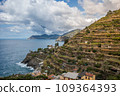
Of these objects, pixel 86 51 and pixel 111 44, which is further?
pixel 86 51

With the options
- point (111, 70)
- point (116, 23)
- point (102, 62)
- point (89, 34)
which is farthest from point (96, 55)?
point (116, 23)

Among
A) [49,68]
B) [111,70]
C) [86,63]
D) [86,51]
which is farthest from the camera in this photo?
[49,68]

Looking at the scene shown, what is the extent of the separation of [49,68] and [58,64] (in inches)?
204

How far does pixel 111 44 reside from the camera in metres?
43.1

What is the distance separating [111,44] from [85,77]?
19778mm

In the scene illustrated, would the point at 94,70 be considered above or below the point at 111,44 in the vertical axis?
below

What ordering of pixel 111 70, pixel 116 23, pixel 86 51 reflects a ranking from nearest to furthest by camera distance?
pixel 111 70 < pixel 86 51 < pixel 116 23

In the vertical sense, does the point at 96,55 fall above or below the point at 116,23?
below

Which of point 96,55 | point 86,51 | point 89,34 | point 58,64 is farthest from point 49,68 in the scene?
point 89,34

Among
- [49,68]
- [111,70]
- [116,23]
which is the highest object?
[116,23]

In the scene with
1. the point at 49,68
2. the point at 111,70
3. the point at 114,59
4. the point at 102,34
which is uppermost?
the point at 102,34

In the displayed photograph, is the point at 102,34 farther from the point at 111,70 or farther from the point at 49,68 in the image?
the point at 49,68

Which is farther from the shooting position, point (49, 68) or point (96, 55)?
point (49, 68)

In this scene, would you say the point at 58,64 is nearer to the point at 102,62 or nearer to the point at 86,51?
the point at 86,51
